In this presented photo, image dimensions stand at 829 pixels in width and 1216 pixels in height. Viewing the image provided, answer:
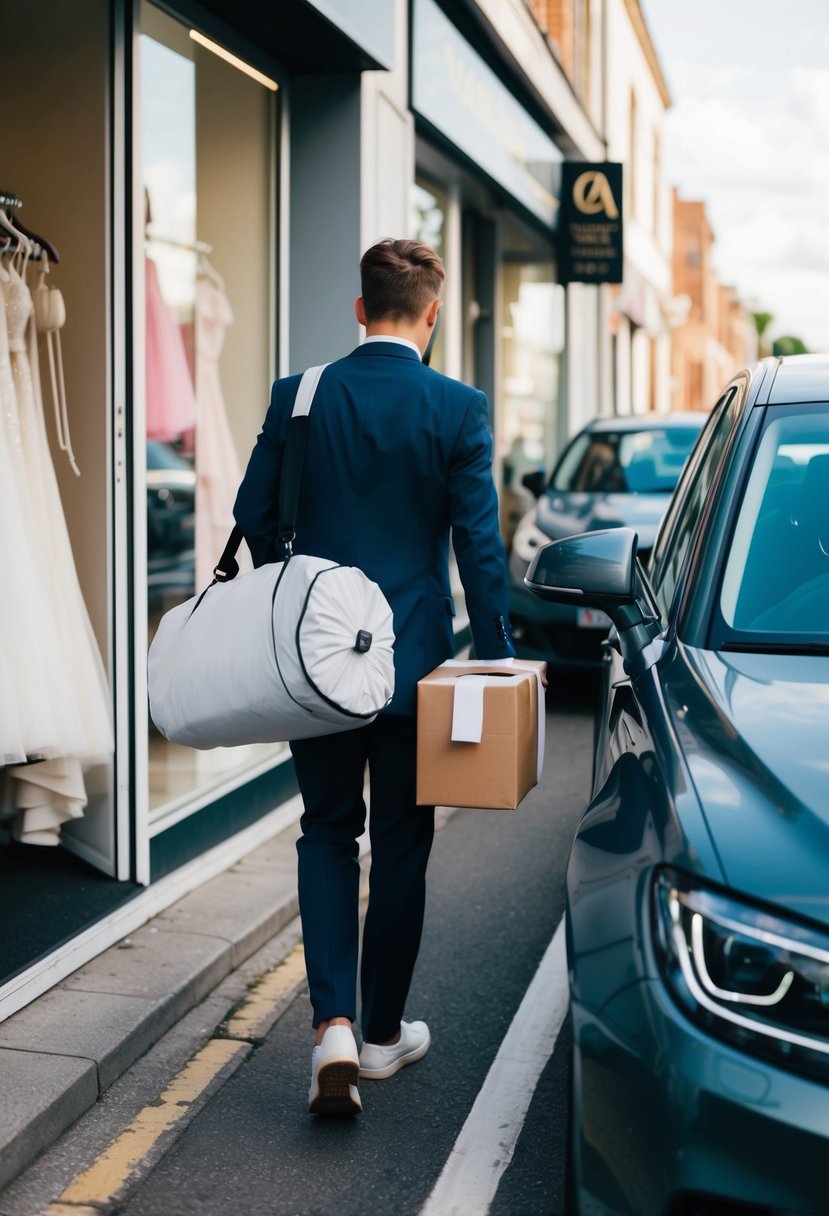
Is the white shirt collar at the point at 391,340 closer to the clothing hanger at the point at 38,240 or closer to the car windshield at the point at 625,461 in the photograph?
the clothing hanger at the point at 38,240

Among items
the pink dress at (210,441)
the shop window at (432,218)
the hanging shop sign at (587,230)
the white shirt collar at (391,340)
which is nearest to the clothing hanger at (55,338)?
the pink dress at (210,441)

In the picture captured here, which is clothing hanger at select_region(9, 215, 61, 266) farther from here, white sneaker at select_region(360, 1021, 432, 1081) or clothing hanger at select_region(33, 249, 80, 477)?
white sneaker at select_region(360, 1021, 432, 1081)

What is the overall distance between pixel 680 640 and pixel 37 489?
230cm

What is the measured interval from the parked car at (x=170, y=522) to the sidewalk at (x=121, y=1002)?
1.18 m

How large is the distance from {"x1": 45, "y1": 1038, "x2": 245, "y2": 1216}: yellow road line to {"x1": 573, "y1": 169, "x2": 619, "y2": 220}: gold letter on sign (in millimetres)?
13238

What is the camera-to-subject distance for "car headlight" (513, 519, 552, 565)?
8.82 metres

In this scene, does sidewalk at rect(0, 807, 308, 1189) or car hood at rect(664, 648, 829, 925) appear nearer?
car hood at rect(664, 648, 829, 925)

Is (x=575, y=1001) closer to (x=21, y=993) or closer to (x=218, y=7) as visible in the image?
(x=21, y=993)

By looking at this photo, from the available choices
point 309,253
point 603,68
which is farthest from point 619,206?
point 309,253

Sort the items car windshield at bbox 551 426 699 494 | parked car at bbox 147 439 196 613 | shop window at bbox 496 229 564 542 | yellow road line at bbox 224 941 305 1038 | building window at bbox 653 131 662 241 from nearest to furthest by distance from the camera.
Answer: yellow road line at bbox 224 941 305 1038, parked car at bbox 147 439 196 613, car windshield at bbox 551 426 699 494, shop window at bbox 496 229 564 542, building window at bbox 653 131 662 241

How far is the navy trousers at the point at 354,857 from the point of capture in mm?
3371

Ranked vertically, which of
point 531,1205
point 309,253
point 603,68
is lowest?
point 531,1205

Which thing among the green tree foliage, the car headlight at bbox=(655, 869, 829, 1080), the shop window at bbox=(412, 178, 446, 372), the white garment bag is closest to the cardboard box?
the white garment bag

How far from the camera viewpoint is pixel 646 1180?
2064mm
